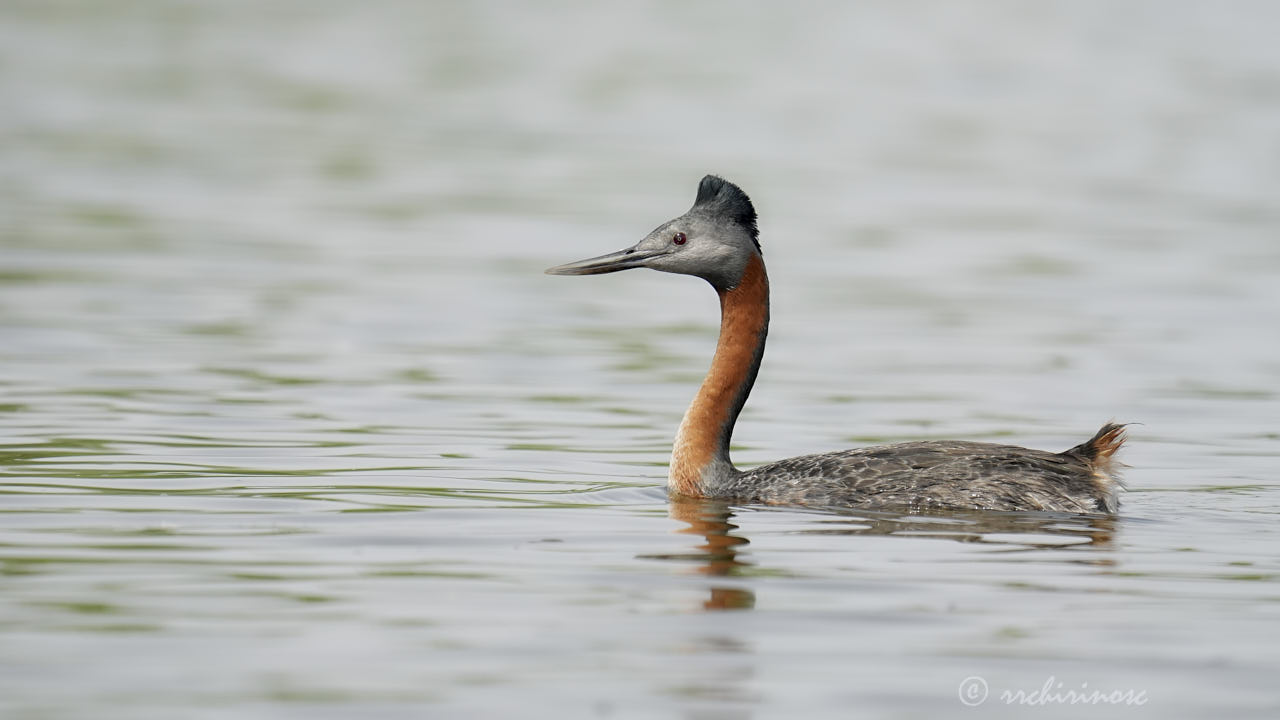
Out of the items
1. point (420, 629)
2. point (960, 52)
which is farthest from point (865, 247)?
point (960, 52)

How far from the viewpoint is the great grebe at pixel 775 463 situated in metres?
11.5

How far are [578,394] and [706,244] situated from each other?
3.95 m

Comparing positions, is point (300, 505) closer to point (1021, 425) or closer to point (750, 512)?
point (750, 512)

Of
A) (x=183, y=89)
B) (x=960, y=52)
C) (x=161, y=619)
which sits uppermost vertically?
(x=960, y=52)

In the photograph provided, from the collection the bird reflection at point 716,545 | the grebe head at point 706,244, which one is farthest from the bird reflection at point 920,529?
the grebe head at point 706,244

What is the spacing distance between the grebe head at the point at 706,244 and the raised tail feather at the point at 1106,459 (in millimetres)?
2235

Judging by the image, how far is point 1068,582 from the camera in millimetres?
9539

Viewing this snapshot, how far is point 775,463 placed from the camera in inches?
490

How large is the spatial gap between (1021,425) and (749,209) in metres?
3.69

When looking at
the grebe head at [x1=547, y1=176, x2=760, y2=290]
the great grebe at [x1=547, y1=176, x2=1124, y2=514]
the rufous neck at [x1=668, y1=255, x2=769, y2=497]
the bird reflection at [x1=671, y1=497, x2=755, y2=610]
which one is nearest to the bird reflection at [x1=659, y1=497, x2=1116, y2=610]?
the bird reflection at [x1=671, y1=497, x2=755, y2=610]

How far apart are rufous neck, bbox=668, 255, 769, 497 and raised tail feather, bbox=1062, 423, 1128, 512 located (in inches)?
79.3

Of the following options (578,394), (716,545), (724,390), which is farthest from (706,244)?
(578,394)

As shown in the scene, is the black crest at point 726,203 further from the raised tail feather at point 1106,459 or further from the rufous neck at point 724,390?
the raised tail feather at point 1106,459

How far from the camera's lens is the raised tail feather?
37.6ft
